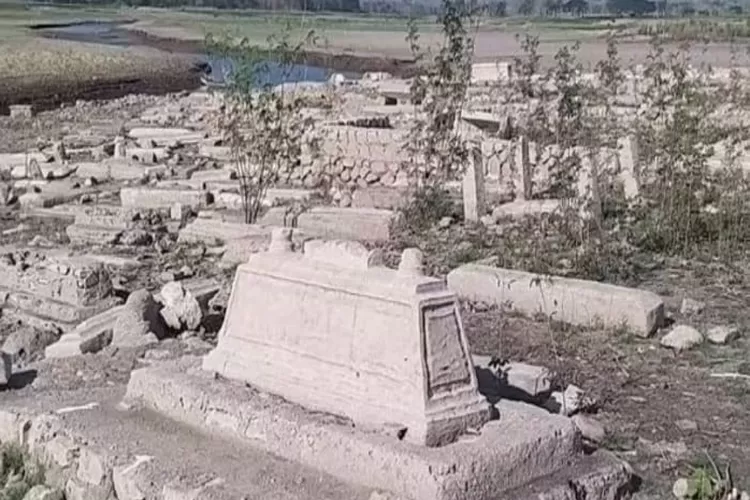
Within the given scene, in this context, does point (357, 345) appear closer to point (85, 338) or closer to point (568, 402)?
point (568, 402)

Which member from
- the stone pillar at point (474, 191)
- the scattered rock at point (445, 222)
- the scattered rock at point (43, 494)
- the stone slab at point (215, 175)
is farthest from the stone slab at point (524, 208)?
the scattered rock at point (43, 494)

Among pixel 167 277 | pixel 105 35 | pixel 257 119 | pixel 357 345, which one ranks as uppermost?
pixel 257 119

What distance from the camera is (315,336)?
233 inches

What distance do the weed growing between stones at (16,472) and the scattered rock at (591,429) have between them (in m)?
2.73

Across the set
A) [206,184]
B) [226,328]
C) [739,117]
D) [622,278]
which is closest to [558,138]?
[622,278]

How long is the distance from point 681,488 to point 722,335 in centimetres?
278

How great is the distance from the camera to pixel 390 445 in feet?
17.6

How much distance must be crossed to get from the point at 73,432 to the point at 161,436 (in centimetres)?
47

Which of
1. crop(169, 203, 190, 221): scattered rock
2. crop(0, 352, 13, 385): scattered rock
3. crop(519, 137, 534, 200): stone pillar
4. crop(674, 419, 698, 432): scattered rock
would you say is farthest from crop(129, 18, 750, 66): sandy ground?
crop(674, 419, 698, 432): scattered rock

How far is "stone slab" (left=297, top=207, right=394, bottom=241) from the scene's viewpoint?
12.0m

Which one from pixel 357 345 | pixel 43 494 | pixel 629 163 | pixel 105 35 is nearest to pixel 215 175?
pixel 629 163

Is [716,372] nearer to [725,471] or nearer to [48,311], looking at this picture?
[725,471]

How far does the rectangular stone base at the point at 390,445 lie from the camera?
205 inches

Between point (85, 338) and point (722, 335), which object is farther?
point (85, 338)
